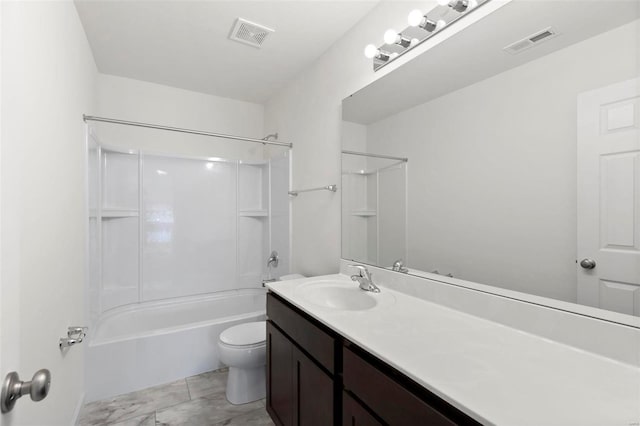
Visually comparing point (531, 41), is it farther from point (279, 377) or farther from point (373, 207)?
point (279, 377)

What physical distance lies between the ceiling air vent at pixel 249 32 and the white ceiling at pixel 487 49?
83 centimetres

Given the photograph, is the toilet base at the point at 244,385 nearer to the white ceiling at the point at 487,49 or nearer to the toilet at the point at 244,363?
the toilet at the point at 244,363

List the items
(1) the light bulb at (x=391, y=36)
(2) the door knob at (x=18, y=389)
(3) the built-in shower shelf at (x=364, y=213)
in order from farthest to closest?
(3) the built-in shower shelf at (x=364, y=213) < (1) the light bulb at (x=391, y=36) < (2) the door knob at (x=18, y=389)

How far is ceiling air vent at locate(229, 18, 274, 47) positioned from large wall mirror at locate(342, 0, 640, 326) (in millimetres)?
981

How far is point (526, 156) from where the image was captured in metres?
1.02

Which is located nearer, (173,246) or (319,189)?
(319,189)

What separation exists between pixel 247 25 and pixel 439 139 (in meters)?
1.47

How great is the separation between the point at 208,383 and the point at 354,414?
167 centimetres

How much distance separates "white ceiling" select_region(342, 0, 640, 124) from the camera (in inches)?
34.5

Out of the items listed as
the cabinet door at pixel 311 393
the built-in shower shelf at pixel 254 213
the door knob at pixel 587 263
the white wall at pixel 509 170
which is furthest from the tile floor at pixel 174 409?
the door knob at pixel 587 263

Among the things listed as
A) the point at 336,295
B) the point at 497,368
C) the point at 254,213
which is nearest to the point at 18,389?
the point at 497,368

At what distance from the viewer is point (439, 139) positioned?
136 cm

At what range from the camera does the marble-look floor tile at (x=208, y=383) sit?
2059 mm

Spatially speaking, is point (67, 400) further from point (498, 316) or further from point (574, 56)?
point (574, 56)
